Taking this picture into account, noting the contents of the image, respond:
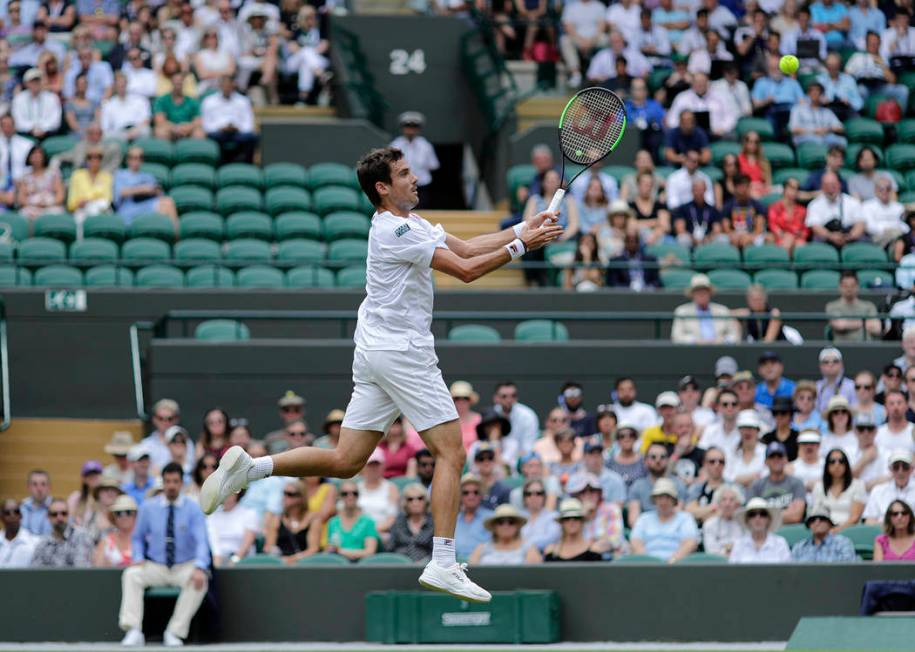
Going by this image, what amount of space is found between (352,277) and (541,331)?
203 cm

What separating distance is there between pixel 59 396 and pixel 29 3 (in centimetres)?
674

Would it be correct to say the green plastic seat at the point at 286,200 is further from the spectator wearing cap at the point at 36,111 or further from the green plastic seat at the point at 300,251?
the spectator wearing cap at the point at 36,111

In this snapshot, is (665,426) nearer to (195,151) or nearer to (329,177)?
(329,177)

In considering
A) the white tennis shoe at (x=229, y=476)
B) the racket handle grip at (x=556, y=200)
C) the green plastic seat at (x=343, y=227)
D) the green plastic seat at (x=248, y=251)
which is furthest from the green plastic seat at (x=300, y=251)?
the racket handle grip at (x=556, y=200)

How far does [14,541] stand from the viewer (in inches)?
547

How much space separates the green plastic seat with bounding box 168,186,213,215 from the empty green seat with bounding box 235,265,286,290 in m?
1.26

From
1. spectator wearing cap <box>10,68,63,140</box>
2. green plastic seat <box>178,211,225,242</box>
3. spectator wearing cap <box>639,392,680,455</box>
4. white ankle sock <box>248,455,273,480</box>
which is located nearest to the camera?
white ankle sock <box>248,455,273,480</box>

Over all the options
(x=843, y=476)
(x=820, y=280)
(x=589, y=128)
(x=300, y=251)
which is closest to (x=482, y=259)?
(x=589, y=128)

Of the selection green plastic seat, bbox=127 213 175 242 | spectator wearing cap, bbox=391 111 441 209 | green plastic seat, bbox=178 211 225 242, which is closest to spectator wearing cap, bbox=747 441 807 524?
spectator wearing cap, bbox=391 111 441 209

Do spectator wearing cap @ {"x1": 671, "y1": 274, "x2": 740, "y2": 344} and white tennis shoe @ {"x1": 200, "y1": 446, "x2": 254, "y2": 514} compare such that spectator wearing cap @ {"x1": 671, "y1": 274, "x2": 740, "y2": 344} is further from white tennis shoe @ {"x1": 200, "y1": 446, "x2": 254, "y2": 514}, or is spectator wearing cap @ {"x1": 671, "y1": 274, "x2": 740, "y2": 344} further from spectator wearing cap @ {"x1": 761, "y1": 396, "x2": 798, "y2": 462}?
white tennis shoe @ {"x1": 200, "y1": 446, "x2": 254, "y2": 514}

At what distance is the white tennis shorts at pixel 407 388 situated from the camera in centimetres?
870

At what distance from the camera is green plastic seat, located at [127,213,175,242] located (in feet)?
58.8

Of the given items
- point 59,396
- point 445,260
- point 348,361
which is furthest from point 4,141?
point 445,260

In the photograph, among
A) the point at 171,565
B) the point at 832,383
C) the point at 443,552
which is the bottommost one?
the point at 171,565
